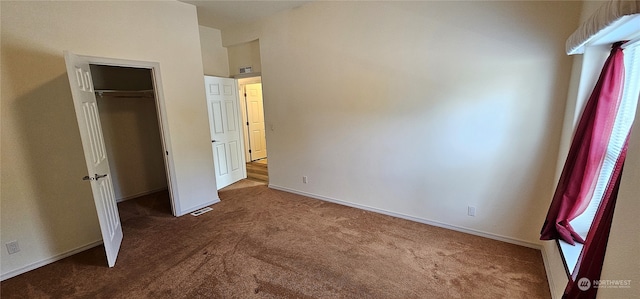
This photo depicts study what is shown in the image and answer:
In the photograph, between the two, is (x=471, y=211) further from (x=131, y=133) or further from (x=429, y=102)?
(x=131, y=133)

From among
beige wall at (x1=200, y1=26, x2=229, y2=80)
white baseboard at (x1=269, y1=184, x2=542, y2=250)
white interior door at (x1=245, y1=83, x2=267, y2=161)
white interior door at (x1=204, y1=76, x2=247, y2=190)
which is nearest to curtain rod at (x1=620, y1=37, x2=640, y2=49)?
white baseboard at (x1=269, y1=184, x2=542, y2=250)

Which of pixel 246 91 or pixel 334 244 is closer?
pixel 334 244

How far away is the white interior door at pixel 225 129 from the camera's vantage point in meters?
4.27

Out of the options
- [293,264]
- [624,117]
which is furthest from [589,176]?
[293,264]

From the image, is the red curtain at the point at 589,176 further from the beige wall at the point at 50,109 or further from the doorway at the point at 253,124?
the doorway at the point at 253,124

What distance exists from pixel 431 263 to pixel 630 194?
156cm

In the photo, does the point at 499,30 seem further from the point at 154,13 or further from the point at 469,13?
the point at 154,13

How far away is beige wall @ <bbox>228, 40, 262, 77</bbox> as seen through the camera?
4289 mm

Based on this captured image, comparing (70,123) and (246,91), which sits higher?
(246,91)

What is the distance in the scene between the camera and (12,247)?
7.53ft

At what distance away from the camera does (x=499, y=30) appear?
235cm

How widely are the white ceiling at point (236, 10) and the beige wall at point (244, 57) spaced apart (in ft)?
1.32

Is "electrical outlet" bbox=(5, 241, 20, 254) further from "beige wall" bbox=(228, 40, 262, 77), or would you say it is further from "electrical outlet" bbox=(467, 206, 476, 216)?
"electrical outlet" bbox=(467, 206, 476, 216)

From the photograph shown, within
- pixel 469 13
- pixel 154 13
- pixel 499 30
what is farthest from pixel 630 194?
pixel 154 13
